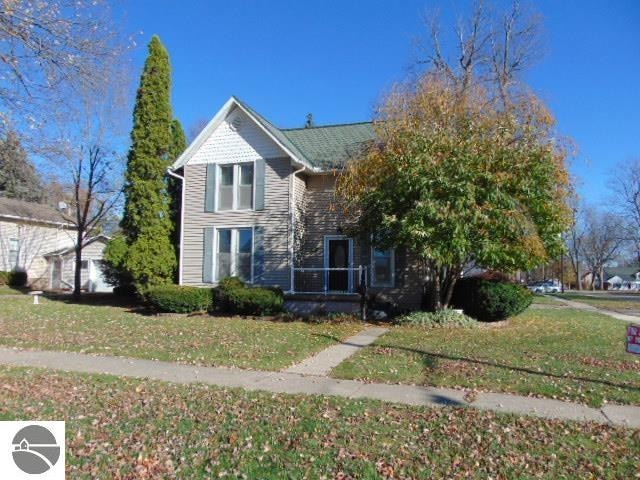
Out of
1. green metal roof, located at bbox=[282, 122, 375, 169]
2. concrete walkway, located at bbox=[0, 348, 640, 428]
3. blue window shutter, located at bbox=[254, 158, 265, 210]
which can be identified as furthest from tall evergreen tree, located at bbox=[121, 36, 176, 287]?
concrete walkway, located at bbox=[0, 348, 640, 428]

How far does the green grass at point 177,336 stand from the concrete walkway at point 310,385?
0.53 m

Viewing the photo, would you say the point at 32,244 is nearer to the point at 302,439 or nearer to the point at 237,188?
the point at 237,188

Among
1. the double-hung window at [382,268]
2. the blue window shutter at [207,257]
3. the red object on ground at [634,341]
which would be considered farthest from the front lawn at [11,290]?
the red object on ground at [634,341]

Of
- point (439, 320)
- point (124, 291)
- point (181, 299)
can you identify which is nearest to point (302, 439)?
point (439, 320)

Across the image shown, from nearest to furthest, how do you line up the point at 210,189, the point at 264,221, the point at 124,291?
the point at 264,221
the point at 210,189
the point at 124,291

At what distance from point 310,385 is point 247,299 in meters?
8.20

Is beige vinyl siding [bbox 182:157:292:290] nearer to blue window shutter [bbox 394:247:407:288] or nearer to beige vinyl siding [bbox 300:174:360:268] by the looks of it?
beige vinyl siding [bbox 300:174:360:268]

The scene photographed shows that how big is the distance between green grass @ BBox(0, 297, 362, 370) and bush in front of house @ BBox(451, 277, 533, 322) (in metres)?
3.78

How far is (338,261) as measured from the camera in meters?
18.1

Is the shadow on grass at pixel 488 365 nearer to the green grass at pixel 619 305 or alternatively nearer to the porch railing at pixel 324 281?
the porch railing at pixel 324 281

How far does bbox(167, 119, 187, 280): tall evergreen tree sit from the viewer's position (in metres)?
19.7

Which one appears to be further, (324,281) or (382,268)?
(324,281)

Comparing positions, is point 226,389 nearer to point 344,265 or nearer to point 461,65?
point 344,265

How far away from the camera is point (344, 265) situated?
59.1 feet
